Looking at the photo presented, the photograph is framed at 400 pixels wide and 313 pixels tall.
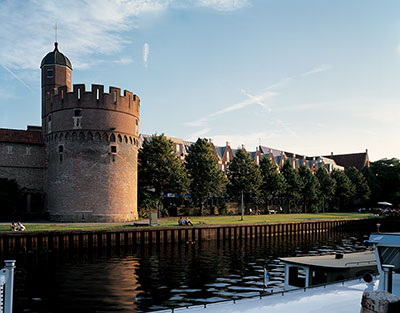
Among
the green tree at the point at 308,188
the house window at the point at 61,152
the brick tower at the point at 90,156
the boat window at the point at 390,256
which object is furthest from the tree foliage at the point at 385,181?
the boat window at the point at 390,256

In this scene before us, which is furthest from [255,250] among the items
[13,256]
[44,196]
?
[44,196]

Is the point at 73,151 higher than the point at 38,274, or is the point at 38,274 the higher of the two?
the point at 73,151

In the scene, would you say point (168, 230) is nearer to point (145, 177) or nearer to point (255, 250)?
point (255, 250)

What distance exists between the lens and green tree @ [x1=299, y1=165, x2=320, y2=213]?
290 ft

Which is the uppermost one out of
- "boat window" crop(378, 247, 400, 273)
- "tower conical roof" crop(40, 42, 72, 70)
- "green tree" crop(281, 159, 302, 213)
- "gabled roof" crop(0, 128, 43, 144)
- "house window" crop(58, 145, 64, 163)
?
"tower conical roof" crop(40, 42, 72, 70)

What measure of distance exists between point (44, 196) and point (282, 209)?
54495 mm

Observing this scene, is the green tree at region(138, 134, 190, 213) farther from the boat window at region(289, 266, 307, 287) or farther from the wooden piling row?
the boat window at region(289, 266, 307, 287)

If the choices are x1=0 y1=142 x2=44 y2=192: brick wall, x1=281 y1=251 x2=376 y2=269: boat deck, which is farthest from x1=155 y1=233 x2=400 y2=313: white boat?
x1=0 y1=142 x2=44 y2=192: brick wall

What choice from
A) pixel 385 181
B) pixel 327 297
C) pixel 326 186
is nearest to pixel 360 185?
pixel 385 181

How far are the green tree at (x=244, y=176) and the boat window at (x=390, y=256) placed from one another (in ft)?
205

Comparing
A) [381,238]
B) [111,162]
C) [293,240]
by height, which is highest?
[111,162]

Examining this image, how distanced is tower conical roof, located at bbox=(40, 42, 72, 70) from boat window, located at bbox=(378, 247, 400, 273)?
59982 millimetres

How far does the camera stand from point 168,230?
43.7 meters

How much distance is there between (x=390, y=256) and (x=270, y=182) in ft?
227
